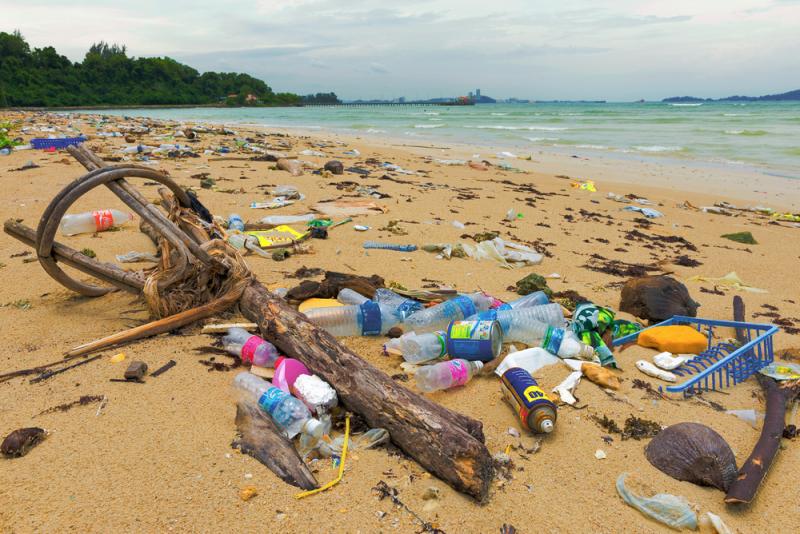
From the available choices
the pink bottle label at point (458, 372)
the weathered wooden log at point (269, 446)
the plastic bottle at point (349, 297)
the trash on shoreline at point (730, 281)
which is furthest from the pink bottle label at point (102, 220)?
the trash on shoreline at point (730, 281)

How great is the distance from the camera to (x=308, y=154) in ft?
35.9

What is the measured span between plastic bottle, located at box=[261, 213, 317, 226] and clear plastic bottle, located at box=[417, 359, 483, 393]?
125 inches

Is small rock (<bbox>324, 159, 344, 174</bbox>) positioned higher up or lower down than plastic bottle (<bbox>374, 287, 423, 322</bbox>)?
higher up

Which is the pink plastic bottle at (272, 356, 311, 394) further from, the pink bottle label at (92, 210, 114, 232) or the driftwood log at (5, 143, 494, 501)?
the pink bottle label at (92, 210, 114, 232)

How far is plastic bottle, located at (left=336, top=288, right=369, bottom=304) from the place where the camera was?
2.99 metres

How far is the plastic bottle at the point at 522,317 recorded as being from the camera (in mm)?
2725

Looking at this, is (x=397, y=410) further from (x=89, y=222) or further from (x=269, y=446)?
(x=89, y=222)

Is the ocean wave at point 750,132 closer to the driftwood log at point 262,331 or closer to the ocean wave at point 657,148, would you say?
the ocean wave at point 657,148

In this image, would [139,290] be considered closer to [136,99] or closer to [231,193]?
[231,193]

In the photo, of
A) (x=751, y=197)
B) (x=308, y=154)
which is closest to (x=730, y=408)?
(x=751, y=197)

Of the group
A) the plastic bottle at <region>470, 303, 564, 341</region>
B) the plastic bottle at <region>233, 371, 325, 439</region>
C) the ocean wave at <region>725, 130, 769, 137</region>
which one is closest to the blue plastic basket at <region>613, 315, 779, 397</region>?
the plastic bottle at <region>470, 303, 564, 341</region>

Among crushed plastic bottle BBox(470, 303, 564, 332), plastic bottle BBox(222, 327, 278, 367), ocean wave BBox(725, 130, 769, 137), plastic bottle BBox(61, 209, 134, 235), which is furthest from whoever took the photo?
ocean wave BBox(725, 130, 769, 137)

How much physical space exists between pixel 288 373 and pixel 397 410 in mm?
588

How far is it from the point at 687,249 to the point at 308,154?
838 centimetres
